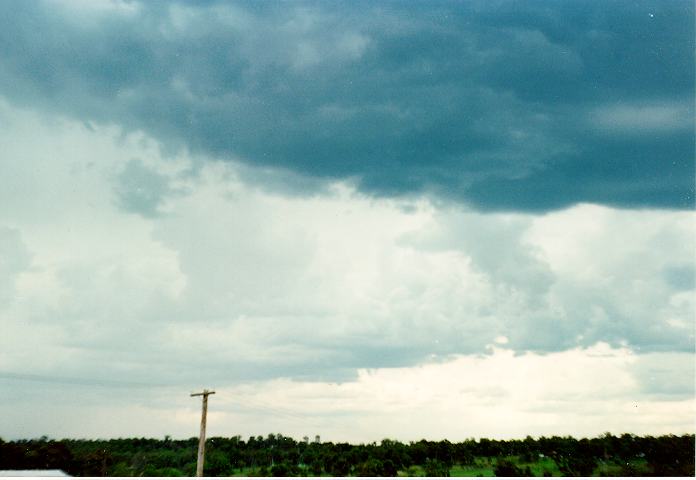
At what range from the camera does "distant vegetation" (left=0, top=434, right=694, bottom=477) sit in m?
58.7

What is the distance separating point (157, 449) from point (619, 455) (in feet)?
207

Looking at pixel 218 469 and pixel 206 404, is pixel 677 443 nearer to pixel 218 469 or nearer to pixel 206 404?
pixel 206 404

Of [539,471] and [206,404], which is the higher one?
[206,404]

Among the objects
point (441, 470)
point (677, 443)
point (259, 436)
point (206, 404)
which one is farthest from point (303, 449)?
point (206, 404)

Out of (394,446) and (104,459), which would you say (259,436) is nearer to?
(394,446)

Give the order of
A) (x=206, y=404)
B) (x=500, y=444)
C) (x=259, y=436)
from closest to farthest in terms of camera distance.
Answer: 1. (x=206, y=404)
2. (x=500, y=444)
3. (x=259, y=436)

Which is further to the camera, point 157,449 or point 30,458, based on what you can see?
point 157,449

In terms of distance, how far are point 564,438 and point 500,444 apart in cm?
1011

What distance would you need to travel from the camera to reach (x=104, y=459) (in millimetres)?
66312

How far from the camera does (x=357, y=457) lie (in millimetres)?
79000

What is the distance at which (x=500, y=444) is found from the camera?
88.5 m

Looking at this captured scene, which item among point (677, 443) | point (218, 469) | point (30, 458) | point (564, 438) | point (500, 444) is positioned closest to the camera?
point (677, 443)

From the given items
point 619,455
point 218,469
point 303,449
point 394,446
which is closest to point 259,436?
point 303,449

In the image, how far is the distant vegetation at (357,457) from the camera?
192 feet
